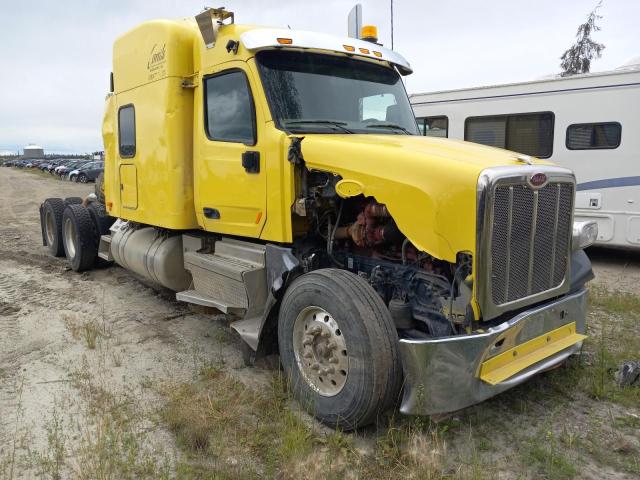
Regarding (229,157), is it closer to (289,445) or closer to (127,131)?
(127,131)

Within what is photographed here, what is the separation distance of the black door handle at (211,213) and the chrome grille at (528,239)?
2.78 m

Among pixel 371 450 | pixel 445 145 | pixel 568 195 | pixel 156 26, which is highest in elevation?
pixel 156 26

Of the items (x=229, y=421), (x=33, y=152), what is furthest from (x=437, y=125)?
(x=33, y=152)

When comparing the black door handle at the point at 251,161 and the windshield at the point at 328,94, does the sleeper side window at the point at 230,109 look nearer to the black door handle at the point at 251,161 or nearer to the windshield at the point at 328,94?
the black door handle at the point at 251,161

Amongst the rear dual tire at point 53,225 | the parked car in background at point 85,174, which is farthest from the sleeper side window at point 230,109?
the parked car in background at point 85,174

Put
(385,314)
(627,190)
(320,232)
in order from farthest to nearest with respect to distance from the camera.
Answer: (627,190) → (320,232) → (385,314)

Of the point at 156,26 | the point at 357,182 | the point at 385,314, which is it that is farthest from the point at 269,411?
the point at 156,26

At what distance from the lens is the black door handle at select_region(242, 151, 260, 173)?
4.48 metres

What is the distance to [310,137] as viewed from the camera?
4.20 meters

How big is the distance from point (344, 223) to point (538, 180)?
1.52 meters

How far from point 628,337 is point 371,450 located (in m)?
3.37

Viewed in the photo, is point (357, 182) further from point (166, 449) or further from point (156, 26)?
point (156, 26)

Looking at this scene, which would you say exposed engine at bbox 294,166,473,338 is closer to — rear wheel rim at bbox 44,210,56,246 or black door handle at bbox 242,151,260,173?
black door handle at bbox 242,151,260,173

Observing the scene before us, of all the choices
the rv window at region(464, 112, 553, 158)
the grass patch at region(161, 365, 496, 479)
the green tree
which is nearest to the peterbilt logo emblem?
the grass patch at region(161, 365, 496, 479)
